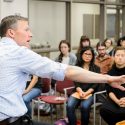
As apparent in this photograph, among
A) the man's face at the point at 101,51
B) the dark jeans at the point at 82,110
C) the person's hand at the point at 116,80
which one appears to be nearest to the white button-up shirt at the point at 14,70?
the person's hand at the point at 116,80

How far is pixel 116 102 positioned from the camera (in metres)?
4.15

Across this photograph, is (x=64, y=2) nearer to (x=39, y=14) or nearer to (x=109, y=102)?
(x=39, y=14)

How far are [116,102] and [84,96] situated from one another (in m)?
0.58

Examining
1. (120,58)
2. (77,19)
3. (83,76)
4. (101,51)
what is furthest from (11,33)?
(77,19)

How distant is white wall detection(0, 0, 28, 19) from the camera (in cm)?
623

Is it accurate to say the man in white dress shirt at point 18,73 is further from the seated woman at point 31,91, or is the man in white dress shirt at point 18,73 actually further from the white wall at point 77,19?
the white wall at point 77,19

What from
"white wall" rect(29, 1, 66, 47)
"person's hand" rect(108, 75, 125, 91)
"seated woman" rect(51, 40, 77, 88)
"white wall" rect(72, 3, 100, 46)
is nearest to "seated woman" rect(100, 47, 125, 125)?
"seated woman" rect(51, 40, 77, 88)

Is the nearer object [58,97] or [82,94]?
[82,94]

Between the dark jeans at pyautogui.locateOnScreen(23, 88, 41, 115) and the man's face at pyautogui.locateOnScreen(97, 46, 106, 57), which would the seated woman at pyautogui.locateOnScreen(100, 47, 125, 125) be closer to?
the dark jeans at pyautogui.locateOnScreen(23, 88, 41, 115)

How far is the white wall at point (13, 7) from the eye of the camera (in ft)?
20.4

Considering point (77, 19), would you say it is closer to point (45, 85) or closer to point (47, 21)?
point (47, 21)

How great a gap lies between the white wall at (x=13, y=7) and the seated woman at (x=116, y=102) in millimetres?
2765

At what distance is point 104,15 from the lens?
9.25m

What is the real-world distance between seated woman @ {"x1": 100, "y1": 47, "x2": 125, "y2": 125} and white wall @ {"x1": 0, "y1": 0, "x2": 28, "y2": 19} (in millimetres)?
2765
